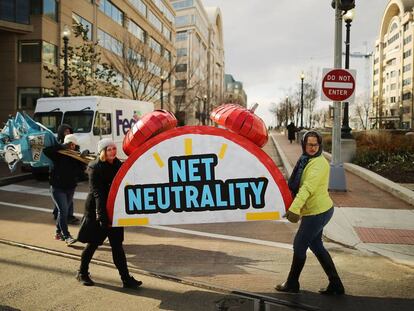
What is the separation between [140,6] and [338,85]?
138ft

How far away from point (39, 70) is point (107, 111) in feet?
54.4

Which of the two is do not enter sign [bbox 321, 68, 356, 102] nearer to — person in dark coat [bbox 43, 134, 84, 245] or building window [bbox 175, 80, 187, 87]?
person in dark coat [bbox 43, 134, 84, 245]

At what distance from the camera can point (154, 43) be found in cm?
5362

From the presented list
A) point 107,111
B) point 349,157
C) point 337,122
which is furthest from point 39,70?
point 337,122

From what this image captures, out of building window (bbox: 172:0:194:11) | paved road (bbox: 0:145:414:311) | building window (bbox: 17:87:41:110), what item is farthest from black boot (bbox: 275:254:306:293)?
building window (bbox: 172:0:194:11)

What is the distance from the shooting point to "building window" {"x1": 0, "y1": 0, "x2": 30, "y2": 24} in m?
28.4

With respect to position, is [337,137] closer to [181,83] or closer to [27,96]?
[27,96]

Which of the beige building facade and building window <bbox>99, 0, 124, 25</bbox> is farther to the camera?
the beige building facade

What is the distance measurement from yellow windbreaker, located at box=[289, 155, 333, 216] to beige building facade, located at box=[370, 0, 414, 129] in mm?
86697

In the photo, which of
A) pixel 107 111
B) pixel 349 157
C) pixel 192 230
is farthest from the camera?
pixel 349 157

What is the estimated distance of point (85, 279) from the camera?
5160mm

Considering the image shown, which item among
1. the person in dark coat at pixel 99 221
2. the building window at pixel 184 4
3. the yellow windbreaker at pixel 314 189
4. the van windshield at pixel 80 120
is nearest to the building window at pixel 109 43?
the van windshield at pixel 80 120

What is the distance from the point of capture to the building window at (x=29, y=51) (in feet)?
97.8

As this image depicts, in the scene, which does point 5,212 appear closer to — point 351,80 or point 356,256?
point 356,256
